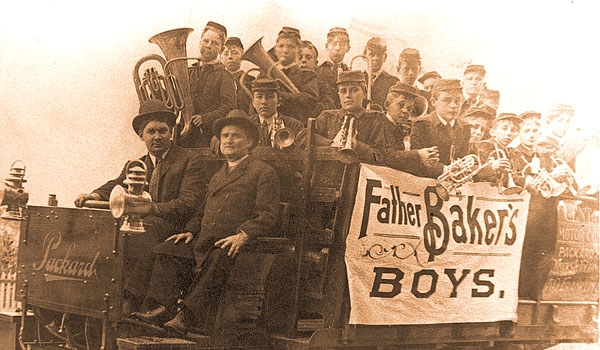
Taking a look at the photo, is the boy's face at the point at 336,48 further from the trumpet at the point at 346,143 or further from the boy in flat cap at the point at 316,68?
the trumpet at the point at 346,143

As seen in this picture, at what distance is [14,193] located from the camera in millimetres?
5699

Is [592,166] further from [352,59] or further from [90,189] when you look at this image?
[90,189]

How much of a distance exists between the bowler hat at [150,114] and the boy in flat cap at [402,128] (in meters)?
1.70

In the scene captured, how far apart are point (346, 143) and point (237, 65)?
946 mm

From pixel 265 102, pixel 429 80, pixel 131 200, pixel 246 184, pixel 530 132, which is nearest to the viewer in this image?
pixel 131 200

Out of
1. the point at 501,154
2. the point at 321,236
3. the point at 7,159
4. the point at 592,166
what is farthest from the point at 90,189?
the point at 592,166

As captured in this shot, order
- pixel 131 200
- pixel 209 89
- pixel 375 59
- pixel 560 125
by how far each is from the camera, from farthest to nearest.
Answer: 1. pixel 560 125
2. pixel 375 59
3. pixel 209 89
4. pixel 131 200

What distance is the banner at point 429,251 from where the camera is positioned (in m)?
6.13

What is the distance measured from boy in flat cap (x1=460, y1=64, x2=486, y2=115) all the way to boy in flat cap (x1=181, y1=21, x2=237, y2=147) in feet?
7.17

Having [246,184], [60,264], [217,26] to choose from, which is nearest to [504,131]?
[246,184]

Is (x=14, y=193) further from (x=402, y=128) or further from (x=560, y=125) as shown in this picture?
(x=560, y=125)

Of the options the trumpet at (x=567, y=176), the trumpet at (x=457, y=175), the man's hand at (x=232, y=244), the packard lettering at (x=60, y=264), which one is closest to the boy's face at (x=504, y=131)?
the trumpet at (x=457, y=175)

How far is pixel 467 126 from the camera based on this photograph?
22.8 ft

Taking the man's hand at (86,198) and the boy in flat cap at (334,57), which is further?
the boy in flat cap at (334,57)
